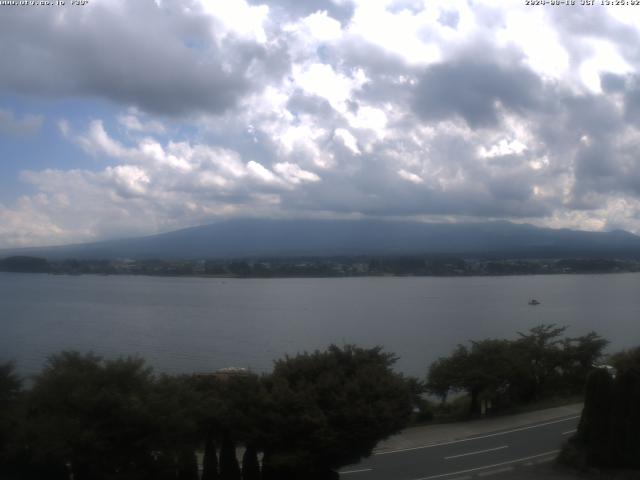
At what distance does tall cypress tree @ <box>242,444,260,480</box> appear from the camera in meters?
10.6

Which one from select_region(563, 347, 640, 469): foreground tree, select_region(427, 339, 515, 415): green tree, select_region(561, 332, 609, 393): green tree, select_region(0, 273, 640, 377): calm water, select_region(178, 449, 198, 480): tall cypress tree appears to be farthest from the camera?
select_region(0, 273, 640, 377): calm water

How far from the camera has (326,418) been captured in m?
10.3

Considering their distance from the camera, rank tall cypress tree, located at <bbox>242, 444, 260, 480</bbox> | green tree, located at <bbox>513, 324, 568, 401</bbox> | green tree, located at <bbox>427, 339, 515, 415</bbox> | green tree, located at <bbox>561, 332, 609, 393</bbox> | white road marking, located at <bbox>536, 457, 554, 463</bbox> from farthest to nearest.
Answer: green tree, located at <bbox>561, 332, 609, 393</bbox> → green tree, located at <bbox>513, 324, 568, 401</bbox> → green tree, located at <bbox>427, 339, 515, 415</bbox> → white road marking, located at <bbox>536, 457, 554, 463</bbox> → tall cypress tree, located at <bbox>242, 444, 260, 480</bbox>

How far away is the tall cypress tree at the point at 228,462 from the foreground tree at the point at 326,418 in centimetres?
47

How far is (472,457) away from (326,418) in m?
4.55

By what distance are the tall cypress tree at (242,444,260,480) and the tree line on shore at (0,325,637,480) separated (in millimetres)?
15

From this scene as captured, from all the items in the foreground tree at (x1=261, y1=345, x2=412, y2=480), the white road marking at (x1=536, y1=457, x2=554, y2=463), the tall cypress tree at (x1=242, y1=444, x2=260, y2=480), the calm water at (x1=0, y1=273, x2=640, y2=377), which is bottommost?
the calm water at (x1=0, y1=273, x2=640, y2=377)

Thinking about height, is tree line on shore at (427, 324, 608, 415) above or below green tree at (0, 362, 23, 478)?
below

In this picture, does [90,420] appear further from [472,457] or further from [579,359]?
[579,359]

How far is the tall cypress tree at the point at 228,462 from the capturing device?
10415 mm

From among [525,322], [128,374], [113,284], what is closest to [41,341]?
[128,374]

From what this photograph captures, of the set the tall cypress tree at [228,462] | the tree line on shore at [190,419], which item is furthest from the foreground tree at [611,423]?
the tall cypress tree at [228,462]

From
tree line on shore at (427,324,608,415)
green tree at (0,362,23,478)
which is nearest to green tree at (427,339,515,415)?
tree line on shore at (427,324,608,415)

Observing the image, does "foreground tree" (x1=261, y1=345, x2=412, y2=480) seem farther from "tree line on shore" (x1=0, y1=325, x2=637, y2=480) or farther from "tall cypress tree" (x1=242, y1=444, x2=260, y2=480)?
"tall cypress tree" (x1=242, y1=444, x2=260, y2=480)
